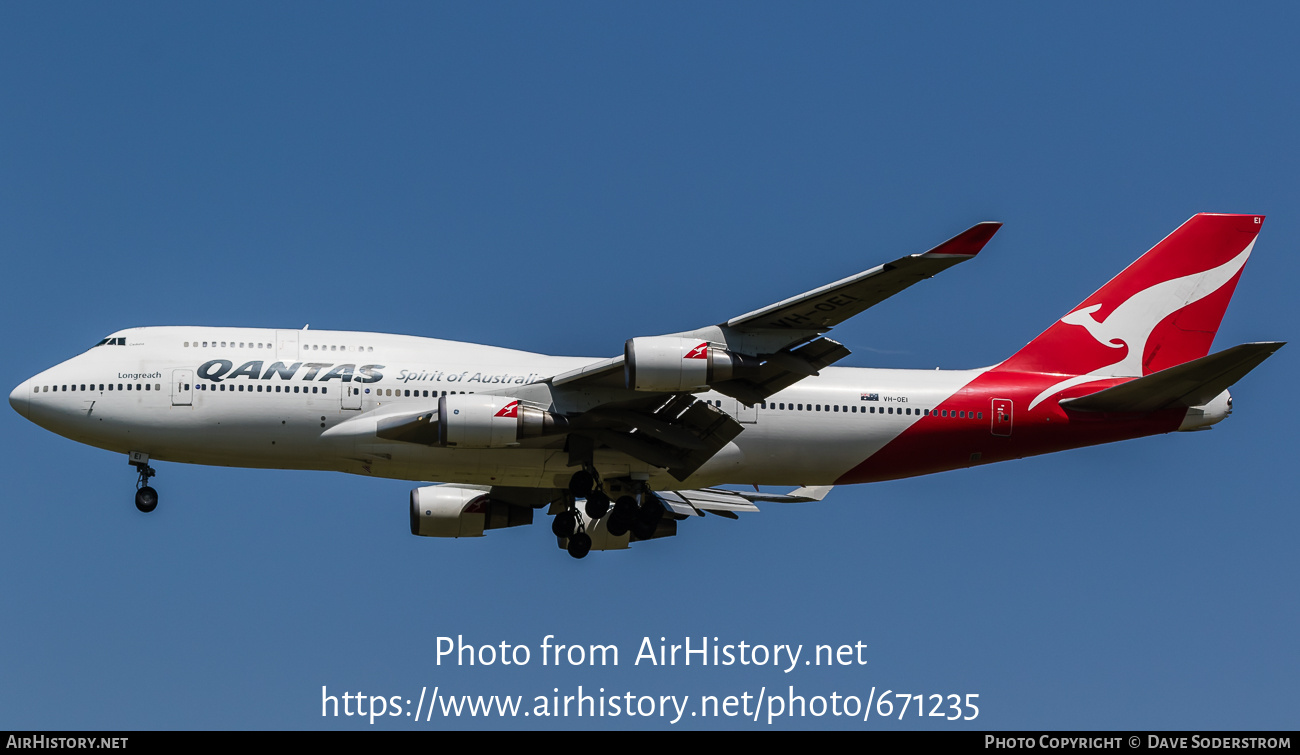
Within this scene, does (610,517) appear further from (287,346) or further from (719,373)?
(287,346)

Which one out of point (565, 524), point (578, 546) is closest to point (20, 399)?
point (565, 524)

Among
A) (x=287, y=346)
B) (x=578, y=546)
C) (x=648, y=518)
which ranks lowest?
(x=578, y=546)

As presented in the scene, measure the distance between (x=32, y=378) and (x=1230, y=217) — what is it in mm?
27520

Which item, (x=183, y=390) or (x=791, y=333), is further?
(x=183, y=390)

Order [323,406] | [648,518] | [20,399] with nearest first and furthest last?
1. [323,406]
2. [20,399]
3. [648,518]

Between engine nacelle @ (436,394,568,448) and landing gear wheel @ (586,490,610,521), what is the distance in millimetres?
2656

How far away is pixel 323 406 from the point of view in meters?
29.3

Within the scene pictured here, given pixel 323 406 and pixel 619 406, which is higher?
pixel 323 406

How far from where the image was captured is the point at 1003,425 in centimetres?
3189

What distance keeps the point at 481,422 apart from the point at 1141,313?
53.9 ft

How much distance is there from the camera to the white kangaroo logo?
33875 millimetres

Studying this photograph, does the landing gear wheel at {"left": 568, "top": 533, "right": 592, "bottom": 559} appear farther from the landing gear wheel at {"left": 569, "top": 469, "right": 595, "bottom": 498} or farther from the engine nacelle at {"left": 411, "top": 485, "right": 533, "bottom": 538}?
the engine nacelle at {"left": 411, "top": 485, "right": 533, "bottom": 538}

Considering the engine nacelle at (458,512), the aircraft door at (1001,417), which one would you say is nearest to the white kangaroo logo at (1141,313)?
the aircraft door at (1001,417)
